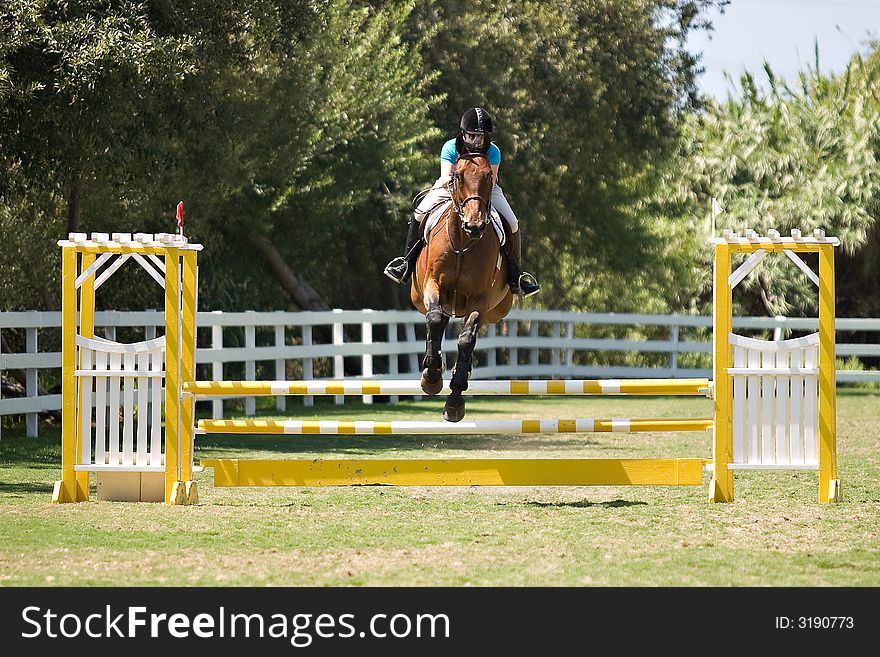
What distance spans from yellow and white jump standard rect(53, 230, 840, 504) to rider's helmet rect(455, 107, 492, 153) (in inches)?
58.8

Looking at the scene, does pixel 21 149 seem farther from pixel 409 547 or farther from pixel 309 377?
pixel 409 547

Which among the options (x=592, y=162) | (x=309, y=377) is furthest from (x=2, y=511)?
(x=592, y=162)

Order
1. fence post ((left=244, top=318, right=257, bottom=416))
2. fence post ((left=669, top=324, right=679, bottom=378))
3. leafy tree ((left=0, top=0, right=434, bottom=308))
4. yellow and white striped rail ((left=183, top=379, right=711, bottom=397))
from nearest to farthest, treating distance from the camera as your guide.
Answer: yellow and white striped rail ((left=183, top=379, right=711, bottom=397)) < leafy tree ((left=0, top=0, right=434, bottom=308)) < fence post ((left=244, top=318, right=257, bottom=416)) < fence post ((left=669, top=324, right=679, bottom=378))

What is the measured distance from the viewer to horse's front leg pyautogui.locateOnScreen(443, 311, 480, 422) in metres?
8.97

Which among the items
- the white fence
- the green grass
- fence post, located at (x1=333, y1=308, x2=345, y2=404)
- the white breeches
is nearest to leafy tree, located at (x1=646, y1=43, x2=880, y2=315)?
the white fence

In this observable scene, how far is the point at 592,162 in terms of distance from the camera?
24844 millimetres

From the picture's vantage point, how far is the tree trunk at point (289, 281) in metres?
21.2

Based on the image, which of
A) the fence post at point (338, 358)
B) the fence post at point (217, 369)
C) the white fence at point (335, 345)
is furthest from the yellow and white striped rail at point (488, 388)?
the fence post at point (338, 358)

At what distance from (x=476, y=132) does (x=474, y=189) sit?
0.35 m

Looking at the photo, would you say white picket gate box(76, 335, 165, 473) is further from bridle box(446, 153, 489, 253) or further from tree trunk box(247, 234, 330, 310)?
tree trunk box(247, 234, 330, 310)

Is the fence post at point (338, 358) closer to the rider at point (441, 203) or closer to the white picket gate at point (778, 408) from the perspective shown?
the rider at point (441, 203)

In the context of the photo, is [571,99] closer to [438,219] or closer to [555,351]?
[555,351]

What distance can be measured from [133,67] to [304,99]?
6.05 m

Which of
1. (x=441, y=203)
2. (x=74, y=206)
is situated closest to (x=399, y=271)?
(x=441, y=203)
